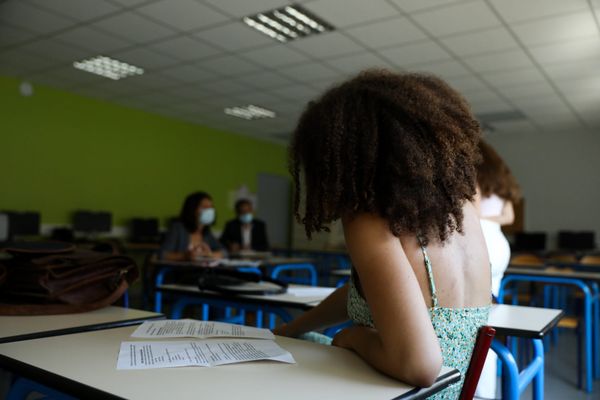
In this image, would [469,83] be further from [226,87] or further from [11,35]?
[11,35]

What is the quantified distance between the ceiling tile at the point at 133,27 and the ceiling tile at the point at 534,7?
2746 millimetres

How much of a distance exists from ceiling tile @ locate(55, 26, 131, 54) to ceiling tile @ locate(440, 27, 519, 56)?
9.79 feet

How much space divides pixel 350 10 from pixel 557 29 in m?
1.71

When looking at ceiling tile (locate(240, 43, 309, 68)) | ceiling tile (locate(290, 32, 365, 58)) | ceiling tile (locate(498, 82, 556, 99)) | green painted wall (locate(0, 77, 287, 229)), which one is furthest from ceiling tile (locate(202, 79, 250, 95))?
ceiling tile (locate(498, 82, 556, 99))

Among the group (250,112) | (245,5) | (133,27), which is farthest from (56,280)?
(250,112)

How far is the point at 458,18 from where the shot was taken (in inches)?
161

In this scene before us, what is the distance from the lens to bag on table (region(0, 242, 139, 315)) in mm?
1380

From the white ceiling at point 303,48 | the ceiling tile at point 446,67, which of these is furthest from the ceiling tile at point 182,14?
the ceiling tile at point 446,67

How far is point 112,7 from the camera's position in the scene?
4.11m

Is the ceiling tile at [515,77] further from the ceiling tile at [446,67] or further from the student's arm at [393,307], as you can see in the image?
the student's arm at [393,307]

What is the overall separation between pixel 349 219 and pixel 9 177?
6.25m

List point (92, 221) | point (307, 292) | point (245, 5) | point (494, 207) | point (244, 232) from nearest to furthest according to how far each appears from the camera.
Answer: point (307, 292) → point (494, 207) → point (245, 5) → point (244, 232) → point (92, 221)

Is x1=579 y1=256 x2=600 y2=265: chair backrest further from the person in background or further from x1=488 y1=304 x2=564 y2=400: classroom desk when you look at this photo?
x1=488 y1=304 x2=564 y2=400: classroom desk

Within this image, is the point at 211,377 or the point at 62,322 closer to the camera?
the point at 211,377
